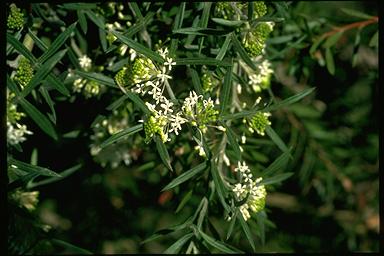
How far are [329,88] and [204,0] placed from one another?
95cm

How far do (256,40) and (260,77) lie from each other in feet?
0.71

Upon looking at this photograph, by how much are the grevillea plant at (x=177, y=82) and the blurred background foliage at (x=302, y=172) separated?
279mm

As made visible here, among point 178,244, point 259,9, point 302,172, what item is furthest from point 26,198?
point 302,172

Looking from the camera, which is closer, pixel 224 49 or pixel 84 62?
pixel 224 49

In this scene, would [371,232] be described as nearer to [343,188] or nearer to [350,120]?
[343,188]

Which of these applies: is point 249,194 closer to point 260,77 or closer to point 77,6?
point 260,77

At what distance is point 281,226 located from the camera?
2.29 metres

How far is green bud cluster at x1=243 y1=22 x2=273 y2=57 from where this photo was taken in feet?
4.09

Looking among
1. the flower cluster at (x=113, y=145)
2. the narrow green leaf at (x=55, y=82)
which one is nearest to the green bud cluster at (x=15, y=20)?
the narrow green leaf at (x=55, y=82)

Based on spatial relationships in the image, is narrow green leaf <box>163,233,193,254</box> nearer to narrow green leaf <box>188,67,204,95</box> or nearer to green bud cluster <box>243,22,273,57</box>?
narrow green leaf <box>188,67,204,95</box>

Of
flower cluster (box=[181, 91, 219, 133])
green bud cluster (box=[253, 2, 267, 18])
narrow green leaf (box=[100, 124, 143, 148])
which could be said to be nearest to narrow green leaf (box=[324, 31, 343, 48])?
green bud cluster (box=[253, 2, 267, 18])

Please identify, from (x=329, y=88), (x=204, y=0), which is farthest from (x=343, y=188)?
(x=204, y=0)

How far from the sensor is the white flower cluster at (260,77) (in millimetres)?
1441

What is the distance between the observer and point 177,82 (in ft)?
5.23
